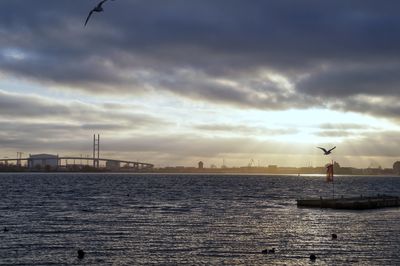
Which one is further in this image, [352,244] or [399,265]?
[352,244]

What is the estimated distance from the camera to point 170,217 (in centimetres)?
7700

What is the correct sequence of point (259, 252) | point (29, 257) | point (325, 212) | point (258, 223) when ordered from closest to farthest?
point (29, 257)
point (259, 252)
point (258, 223)
point (325, 212)

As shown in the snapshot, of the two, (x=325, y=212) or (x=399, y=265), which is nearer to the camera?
(x=399, y=265)

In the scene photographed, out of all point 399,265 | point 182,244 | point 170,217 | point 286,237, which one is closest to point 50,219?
point 170,217

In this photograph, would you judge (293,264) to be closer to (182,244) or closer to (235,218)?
(182,244)

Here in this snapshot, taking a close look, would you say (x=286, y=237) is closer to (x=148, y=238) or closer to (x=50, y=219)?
(x=148, y=238)

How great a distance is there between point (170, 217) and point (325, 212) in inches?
1091

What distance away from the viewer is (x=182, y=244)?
5112 cm

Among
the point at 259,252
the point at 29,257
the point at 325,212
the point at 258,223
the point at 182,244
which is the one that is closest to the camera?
the point at 29,257

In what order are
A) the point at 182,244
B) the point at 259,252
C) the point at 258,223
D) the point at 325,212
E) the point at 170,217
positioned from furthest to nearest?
1. the point at 325,212
2. the point at 170,217
3. the point at 258,223
4. the point at 182,244
5. the point at 259,252

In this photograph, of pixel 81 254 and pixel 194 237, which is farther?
pixel 194 237

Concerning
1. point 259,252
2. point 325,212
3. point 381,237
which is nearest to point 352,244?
point 381,237

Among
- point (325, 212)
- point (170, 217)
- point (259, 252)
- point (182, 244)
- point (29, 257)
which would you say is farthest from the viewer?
point (325, 212)

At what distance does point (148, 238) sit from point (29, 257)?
1369 cm
